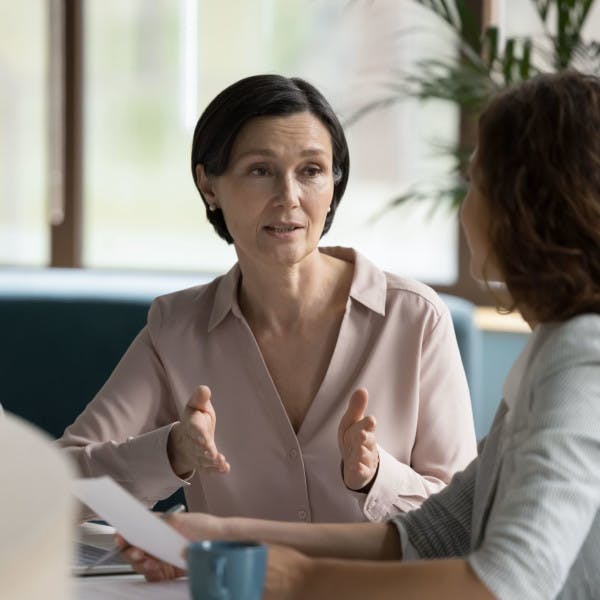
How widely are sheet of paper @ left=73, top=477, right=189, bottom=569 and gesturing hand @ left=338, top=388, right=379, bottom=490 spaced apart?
18.2 inches

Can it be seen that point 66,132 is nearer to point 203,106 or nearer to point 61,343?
point 203,106

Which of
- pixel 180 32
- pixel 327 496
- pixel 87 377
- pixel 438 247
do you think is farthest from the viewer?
pixel 180 32

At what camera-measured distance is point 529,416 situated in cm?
126

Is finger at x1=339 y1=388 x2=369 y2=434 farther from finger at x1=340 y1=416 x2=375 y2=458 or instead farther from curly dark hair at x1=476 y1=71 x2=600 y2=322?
curly dark hair at x1=476 y1=71 x2=600 y2=322

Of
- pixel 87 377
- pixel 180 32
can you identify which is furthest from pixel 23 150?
pixel 87 377

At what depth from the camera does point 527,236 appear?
1320mm

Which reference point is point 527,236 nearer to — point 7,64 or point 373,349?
point 373,349

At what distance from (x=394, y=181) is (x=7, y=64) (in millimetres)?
1940

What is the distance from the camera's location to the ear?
2.30m

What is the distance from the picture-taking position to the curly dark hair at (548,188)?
1.29m

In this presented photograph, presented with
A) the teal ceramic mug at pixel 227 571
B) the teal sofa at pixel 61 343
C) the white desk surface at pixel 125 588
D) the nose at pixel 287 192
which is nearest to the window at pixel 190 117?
the teal sofa at pixel 61 343

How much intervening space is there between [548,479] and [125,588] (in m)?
0.67

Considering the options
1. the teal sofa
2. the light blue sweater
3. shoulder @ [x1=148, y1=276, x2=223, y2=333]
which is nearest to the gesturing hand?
the light blue sweater

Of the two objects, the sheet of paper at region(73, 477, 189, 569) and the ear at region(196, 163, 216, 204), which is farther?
the ear at region(196, 163, 216, 204)
